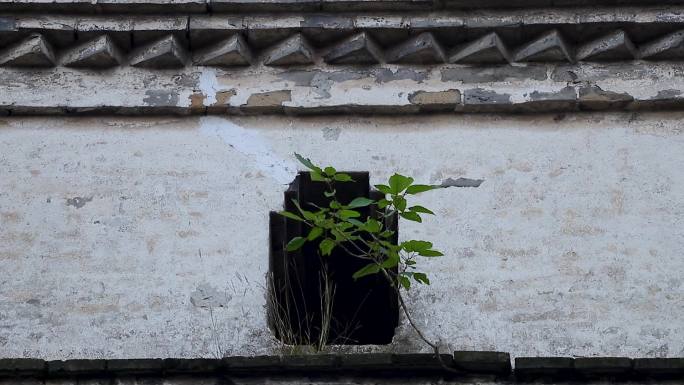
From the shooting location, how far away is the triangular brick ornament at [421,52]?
31.9ft

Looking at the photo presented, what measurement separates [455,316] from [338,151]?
4.00ft

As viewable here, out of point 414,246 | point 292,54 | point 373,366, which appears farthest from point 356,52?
point 373,366

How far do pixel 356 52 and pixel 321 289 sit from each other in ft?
4.35

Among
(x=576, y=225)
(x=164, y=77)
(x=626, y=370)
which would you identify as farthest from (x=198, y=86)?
(x=626, y=370)

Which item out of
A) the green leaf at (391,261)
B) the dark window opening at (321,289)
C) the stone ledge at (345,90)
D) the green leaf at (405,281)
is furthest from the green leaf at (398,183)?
the stone ledge at (345,90)

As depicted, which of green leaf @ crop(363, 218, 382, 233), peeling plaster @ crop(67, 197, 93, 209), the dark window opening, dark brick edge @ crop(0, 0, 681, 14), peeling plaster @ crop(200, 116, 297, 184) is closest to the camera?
green leaf @ crop(363, 218, 382, 233)

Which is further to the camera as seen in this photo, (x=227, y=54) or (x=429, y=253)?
(x=227, y=54)

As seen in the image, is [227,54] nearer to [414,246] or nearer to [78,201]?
[78,201]

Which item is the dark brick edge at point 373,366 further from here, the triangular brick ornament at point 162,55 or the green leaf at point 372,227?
the triangular brick ornament at point 162,55

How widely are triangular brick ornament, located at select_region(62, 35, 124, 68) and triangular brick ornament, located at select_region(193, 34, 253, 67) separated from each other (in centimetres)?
43

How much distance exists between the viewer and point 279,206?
920 centimetres

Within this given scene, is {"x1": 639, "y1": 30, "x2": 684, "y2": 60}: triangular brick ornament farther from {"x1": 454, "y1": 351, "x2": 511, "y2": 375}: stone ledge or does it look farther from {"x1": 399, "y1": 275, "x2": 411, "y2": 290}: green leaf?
{"x1": 454, "y1": 351, "x2": 511, "y2": 375}: stone ledge

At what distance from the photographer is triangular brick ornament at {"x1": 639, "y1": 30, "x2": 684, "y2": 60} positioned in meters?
9.76

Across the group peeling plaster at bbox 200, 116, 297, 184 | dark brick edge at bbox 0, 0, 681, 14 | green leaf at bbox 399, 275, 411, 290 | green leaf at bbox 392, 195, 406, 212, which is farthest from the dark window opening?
dark brick edge at bbox 0, 0, 681, 14
